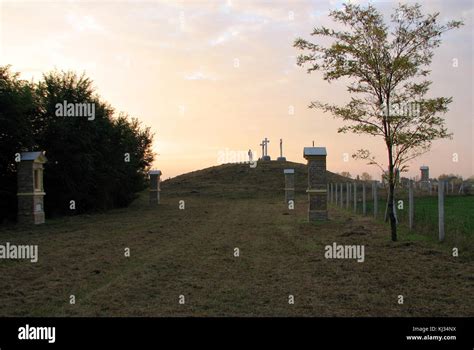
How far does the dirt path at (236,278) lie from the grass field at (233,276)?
2 cm

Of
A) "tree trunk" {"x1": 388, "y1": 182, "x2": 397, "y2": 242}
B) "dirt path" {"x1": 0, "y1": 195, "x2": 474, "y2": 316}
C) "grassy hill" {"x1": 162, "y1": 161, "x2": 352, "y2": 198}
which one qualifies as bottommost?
"dirt path" {"x1": 0, "y1": 195, "x2": 474, "y2": 316}

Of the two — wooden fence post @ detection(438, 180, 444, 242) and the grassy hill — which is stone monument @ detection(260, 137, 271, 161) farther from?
wooden fence post @ detection(438, 180, 444, 242)

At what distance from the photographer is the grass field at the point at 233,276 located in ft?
22.2

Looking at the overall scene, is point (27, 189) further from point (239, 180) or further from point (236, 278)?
point (239, 180)

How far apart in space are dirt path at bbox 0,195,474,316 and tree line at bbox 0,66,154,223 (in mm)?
7335

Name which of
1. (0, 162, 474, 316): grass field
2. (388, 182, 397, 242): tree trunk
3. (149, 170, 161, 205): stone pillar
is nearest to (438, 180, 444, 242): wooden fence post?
(0, 162, 474, 316): grass field

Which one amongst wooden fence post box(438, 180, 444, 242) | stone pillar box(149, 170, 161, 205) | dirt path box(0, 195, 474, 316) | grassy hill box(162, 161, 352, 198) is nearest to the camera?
dirt path box(0, 195, 474, 316)

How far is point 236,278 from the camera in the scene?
8789 mm

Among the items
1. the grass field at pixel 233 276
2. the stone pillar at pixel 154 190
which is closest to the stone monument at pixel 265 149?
the stone pillar at pixel 154 190

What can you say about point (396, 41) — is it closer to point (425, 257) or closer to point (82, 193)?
point (425, 257)

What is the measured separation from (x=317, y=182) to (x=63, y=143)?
13.1m

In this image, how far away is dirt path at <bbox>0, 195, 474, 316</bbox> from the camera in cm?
675
